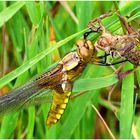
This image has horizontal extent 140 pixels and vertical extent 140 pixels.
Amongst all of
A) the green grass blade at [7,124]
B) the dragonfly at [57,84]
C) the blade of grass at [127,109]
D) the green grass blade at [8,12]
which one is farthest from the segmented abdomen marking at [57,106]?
the green grass blade at [8,12]

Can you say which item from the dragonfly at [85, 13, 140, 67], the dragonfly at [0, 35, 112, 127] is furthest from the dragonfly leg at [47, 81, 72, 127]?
the dragonfly at [85, 13, 140, 67]

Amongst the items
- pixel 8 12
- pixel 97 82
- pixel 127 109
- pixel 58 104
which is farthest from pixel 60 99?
pixel 8 12

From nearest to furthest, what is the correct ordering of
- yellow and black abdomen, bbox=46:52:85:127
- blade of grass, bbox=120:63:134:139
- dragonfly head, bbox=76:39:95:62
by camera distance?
1. blade of grass, bbox=120:63:134:139
2. dragonfly head, bbox=76:39:95:62
3. yellow and black abdomen, bbox=46:52:85:127

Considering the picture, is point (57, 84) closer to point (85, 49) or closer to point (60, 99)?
point (60, 99)

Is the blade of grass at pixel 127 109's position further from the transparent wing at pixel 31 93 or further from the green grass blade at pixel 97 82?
the transparent wing at pixel 31 93

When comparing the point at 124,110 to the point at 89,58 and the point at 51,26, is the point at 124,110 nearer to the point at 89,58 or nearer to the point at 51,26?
the point at 89,58

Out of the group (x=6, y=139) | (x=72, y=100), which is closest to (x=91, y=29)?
(x=72, y=100)

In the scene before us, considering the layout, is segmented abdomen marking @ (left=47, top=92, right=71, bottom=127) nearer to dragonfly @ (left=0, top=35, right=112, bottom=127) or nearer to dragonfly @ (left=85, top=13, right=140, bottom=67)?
dragonfly @ (left=0, top=35, right=112, bottom=127)
